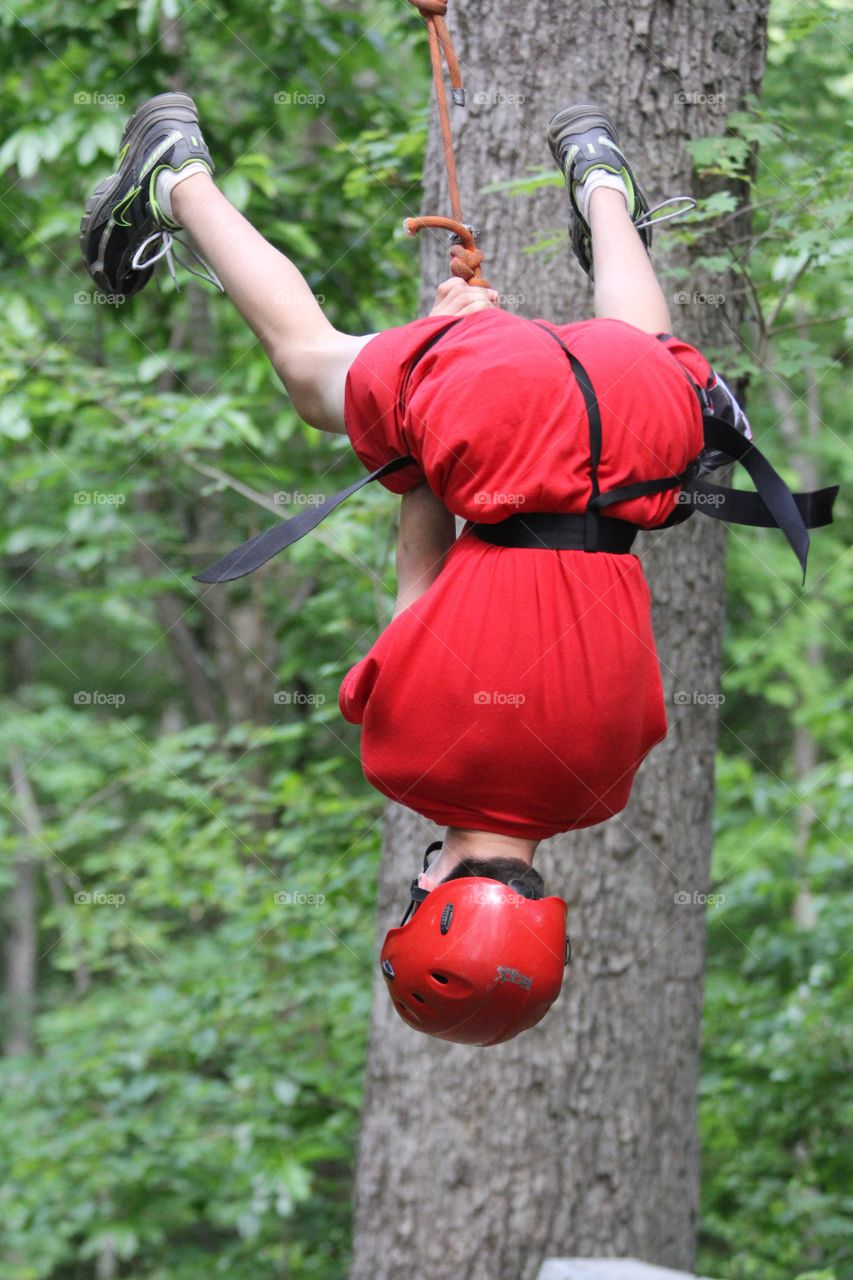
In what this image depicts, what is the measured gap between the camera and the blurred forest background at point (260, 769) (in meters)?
5.16

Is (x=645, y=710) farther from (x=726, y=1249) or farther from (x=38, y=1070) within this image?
(x=726, y=1249)

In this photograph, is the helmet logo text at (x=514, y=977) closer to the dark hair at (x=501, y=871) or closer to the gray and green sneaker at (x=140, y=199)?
the dark hair at (x=501, y=871)

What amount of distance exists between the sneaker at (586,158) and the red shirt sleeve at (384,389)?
60 cm

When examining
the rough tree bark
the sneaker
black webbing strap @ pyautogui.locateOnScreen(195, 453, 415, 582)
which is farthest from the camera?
the rough tree bark

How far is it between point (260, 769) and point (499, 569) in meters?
5.32

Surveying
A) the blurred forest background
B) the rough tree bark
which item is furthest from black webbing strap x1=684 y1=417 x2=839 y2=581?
the blurred forest background

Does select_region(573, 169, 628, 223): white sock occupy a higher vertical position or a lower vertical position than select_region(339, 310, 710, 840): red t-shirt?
higher

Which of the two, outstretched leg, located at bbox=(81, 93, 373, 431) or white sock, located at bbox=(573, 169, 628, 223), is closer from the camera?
outstretched leg, located at bbox=(81, 93, 373, 431)

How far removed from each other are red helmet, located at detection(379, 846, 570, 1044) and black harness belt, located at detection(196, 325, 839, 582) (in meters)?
0.57

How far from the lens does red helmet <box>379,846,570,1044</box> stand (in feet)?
6.62

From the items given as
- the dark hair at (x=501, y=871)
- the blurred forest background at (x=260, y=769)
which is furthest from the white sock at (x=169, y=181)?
the blurred forest background at (x=260, y=769)

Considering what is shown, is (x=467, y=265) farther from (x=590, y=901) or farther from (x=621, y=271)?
(x=590, y=901)

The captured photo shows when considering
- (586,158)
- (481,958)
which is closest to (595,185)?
(586,158)

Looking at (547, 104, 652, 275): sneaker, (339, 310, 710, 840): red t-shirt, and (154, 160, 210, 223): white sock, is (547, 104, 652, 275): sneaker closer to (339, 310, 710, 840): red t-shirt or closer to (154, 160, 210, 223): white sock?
(339, 310, 710, 840): red t-shirt
